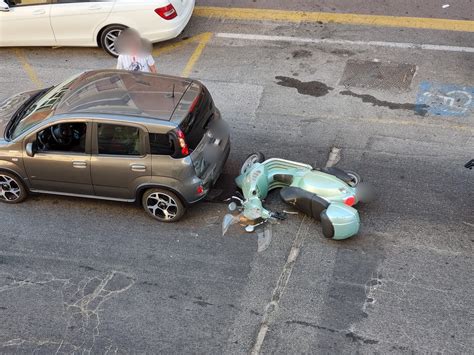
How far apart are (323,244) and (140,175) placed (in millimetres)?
2397

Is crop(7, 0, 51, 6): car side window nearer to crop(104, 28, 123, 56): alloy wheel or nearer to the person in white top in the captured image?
crop(104, 28, 123, 56): alloy wheel

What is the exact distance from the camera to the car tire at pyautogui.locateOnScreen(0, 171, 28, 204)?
24.2 feet

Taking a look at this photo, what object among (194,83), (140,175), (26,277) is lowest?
(26,277)

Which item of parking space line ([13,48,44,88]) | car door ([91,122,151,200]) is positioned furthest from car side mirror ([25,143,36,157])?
parking space line ([13,48,44,88])

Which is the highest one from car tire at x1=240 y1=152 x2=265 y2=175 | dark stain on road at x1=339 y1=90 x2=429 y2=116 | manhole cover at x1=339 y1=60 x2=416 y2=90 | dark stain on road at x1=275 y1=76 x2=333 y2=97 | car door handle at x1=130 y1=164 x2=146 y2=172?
car door handle at x1=130 y1=164 x2=146 y2=172

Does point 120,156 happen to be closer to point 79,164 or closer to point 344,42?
point 79,164

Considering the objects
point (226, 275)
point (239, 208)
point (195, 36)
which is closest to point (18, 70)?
point (195, 36)

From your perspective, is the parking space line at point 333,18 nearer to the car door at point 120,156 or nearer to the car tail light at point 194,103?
the car tail light at point 194,103

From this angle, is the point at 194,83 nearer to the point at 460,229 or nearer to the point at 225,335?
the point at 225,335

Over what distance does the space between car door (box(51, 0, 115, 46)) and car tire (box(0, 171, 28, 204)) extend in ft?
13.4

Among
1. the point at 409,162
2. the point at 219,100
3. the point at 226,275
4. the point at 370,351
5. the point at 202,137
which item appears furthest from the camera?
the point at 219,100

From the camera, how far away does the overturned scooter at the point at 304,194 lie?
6.54 m

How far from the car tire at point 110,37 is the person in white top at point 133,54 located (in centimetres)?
22

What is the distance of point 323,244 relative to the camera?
671 cm
